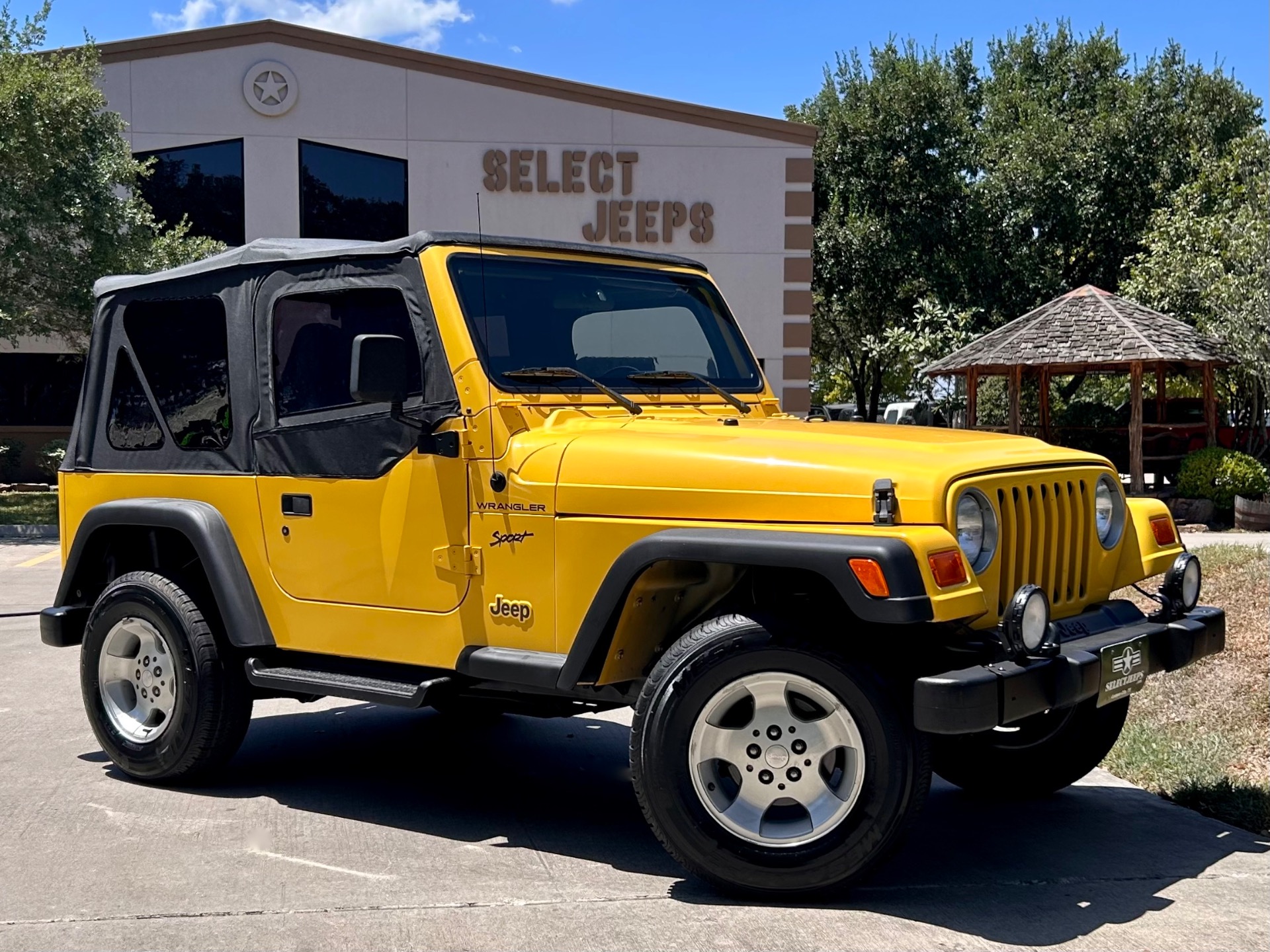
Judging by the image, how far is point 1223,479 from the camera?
1845cm

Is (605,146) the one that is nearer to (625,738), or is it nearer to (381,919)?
(625,738)

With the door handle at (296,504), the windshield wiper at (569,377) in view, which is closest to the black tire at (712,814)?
the windshield wiper at (569,377)

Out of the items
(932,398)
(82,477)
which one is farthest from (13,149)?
(932,398)

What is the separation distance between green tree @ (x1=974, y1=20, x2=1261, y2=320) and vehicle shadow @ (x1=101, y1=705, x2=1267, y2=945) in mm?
25585

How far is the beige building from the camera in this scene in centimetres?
2408

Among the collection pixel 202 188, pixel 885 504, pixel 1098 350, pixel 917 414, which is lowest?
pixel 885 504

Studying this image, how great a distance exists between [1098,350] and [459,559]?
16.1 metres

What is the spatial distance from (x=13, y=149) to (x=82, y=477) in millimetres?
14826

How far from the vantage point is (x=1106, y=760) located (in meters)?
6.34

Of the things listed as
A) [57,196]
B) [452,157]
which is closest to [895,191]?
[452,157]

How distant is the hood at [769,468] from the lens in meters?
4.20

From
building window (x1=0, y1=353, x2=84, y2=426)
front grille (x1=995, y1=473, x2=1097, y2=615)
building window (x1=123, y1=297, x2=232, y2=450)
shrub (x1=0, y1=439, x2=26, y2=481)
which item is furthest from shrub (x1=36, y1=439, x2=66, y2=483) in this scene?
front grille (x1=995, y1=473, x2=1097, y2=615)

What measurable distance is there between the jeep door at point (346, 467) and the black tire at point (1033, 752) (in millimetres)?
2214

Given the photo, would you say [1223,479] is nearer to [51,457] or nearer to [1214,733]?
[1214,733]
